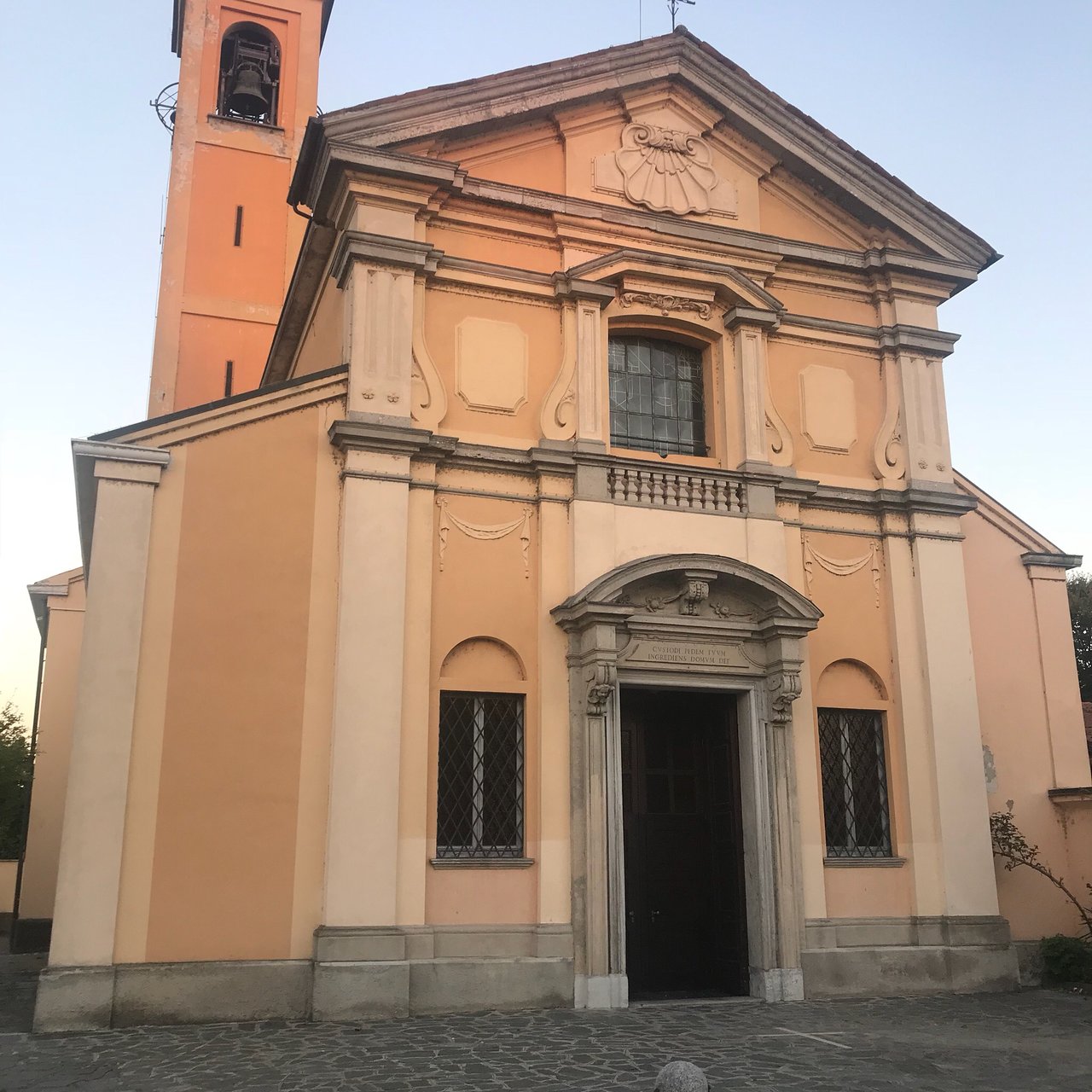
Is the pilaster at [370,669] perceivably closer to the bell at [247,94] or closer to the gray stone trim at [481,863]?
the gray stone trim at [481,863]

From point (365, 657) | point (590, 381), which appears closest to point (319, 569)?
point (365, 657)

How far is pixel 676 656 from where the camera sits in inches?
469

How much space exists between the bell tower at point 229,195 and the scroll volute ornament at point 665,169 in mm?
8322

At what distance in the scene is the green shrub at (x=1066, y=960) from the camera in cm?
1246

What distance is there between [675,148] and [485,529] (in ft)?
17.6

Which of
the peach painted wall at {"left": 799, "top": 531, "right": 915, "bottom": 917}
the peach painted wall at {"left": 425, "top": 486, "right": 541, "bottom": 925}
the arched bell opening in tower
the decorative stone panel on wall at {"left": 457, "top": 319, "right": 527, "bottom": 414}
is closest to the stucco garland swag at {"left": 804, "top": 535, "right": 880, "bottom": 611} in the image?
the peach painted wall at {"left": 799, "top": 531, "right": 915, "bottom": 917}

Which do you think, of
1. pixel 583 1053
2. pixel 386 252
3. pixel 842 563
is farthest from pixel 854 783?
pixel 386 252

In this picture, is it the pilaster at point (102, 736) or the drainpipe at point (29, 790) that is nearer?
the pilaster at point (102, 736)

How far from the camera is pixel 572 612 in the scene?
11461 mm

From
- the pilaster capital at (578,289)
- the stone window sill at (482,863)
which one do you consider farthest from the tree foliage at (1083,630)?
the stone window sill at (482,863)

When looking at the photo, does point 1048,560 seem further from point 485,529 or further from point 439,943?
point 439,943

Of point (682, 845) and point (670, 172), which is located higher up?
point (670, 172)

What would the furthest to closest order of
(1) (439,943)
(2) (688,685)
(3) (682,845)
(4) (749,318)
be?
(4) (749,318) → (3) (682,845) → (2) (688,685) → (1) (439,943)

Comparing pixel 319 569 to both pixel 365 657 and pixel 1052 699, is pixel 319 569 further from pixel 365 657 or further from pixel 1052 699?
pixel 1052 699
